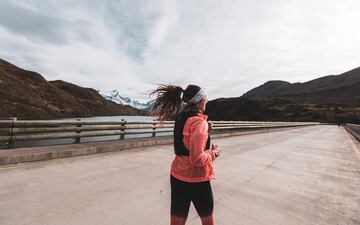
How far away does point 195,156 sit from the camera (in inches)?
90.1

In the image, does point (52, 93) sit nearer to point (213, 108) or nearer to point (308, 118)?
point (213, 108)

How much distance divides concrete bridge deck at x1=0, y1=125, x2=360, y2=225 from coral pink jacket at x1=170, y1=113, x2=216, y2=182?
1.43m

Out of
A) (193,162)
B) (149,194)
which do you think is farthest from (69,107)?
(193,162)

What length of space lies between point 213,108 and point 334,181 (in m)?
181

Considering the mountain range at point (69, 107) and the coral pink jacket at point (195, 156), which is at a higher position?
the mountain range at point (69, 107)

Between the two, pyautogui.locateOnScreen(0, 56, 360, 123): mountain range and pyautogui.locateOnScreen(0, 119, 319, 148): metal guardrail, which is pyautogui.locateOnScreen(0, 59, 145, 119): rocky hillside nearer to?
pyautogui.locateOnScreen(0, 56, 360, 123): mountain range

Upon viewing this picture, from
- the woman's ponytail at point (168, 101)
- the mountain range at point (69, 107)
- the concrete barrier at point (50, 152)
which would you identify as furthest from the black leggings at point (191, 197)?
the mountain range at point (69, 107)

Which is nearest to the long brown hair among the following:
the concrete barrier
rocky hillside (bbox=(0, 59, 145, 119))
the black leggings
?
the black leggings

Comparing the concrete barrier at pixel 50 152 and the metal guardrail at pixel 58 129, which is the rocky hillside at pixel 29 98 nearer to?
the metal guardrail at pixel 58 129

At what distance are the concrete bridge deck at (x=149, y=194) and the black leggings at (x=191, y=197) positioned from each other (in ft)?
3.83

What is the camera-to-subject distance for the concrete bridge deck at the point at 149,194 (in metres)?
3.64

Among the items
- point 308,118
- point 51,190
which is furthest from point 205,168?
point 308,118

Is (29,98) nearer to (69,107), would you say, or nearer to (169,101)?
(69,107)

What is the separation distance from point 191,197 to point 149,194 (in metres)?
2.46
